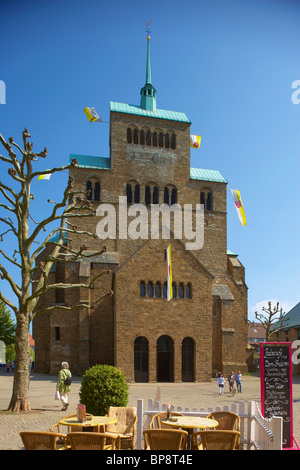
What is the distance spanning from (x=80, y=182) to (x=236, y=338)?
20.2 metres

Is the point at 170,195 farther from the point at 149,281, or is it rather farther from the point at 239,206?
the point at 149,281

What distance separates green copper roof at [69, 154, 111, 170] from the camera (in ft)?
135

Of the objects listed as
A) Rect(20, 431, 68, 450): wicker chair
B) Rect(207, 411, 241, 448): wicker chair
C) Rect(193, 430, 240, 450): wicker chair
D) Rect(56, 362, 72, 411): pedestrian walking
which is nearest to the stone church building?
Rect(56, 362, 72, 411): pedestrian walking

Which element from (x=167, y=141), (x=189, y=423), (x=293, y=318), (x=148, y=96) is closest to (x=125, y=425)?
(x=189, y=423)

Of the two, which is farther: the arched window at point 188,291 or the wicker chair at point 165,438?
the arched window at point 188,291

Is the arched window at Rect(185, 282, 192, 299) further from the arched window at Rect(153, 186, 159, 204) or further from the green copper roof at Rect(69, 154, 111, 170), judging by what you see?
the green copper roof at Rect(69, 154, 111, 170)

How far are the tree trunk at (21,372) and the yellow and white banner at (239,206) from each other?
2894 cm

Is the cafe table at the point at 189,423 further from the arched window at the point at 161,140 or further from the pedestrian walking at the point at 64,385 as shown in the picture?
the arched window at the point at 161,140

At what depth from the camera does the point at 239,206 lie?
140 feet

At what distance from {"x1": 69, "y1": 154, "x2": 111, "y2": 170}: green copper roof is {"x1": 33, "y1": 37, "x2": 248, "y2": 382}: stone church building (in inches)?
3.8

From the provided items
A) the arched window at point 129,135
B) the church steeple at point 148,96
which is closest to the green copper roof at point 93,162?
the arched window at point 129,135

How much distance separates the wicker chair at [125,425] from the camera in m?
9.27

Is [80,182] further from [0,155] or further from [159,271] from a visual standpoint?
[0,155]

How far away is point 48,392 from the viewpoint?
23938 mm
